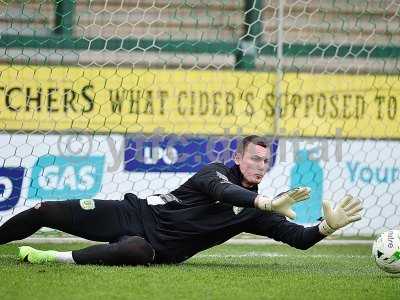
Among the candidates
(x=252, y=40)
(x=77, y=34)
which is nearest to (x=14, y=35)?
(x=77, y=34)

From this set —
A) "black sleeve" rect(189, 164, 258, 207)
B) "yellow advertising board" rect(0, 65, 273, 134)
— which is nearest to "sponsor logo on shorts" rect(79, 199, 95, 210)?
"black sleeve" rect(189, 164, 258, 207)

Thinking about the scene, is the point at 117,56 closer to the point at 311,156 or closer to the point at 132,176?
the point at 132,176

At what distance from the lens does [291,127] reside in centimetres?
946

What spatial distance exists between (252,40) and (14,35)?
2.50m

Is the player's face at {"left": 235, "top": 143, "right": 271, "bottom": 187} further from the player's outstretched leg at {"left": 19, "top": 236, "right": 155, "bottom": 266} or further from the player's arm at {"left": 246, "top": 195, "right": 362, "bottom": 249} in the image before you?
the player's outstretched leg at {"left": 19, "top": 236, "right": 155, "bottom": 266}

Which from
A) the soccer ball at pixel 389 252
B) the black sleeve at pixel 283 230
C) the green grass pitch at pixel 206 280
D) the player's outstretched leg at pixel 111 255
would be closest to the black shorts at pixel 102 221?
the player's outstretched leg at pixel 111 255

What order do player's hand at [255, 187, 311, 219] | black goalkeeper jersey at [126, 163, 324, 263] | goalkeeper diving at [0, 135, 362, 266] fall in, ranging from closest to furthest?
1. player's hand at [255, 187, 311, 219]
2. goalkeeper diving at [0, 135, 362, 266]
3. black goalkeeper jersey at [126, 163, 324, 263]

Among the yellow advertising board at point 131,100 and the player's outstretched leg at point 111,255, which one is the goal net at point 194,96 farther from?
the player's outstretched leg at point 111,255

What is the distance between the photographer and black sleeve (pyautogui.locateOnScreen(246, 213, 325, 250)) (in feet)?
19.9

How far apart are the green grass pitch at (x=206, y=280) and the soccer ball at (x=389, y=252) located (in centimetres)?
7

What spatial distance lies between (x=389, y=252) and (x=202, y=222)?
3.98 feet

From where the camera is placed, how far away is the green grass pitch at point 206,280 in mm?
4852

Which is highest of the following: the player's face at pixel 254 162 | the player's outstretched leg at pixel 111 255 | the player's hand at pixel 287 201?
the player's face at pixel 254 162

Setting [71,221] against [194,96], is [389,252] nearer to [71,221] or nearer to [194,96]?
[71,221]
